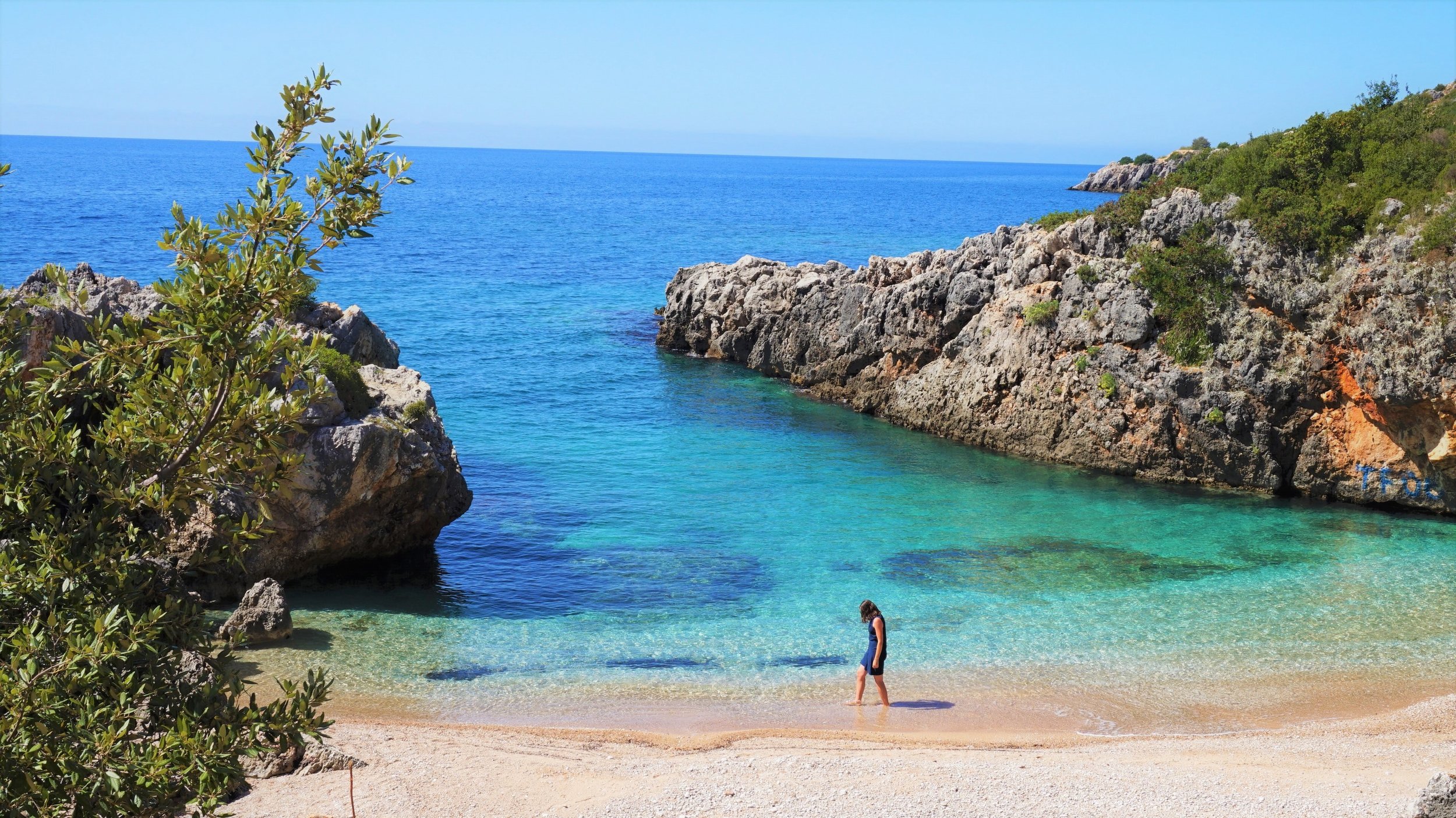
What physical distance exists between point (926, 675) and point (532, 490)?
15.4 meters

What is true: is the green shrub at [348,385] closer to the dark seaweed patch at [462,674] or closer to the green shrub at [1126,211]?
the dark seaweed patch at [462,674]

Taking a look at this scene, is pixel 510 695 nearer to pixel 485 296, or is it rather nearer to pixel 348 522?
pixel 348 522

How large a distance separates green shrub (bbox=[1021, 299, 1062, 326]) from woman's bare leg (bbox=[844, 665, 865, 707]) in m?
20.9

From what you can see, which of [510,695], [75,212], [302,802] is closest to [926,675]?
[510,695]

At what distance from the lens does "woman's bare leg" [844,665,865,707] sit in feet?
60.3

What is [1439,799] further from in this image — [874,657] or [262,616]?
[262,616]

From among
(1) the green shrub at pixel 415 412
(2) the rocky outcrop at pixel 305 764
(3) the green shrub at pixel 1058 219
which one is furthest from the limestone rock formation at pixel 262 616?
(3) the green shrub at pixel 1058 219

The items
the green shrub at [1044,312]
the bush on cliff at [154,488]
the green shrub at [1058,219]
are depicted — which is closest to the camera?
the bush on cliff at [154,488]

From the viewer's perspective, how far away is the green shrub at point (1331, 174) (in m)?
32.3

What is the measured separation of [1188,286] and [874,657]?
70.2 feet

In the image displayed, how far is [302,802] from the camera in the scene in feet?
44.9

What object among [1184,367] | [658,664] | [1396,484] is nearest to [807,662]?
[658,664]

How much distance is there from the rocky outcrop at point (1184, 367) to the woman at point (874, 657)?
1868 cm

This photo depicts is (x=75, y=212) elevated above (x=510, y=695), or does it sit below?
above
